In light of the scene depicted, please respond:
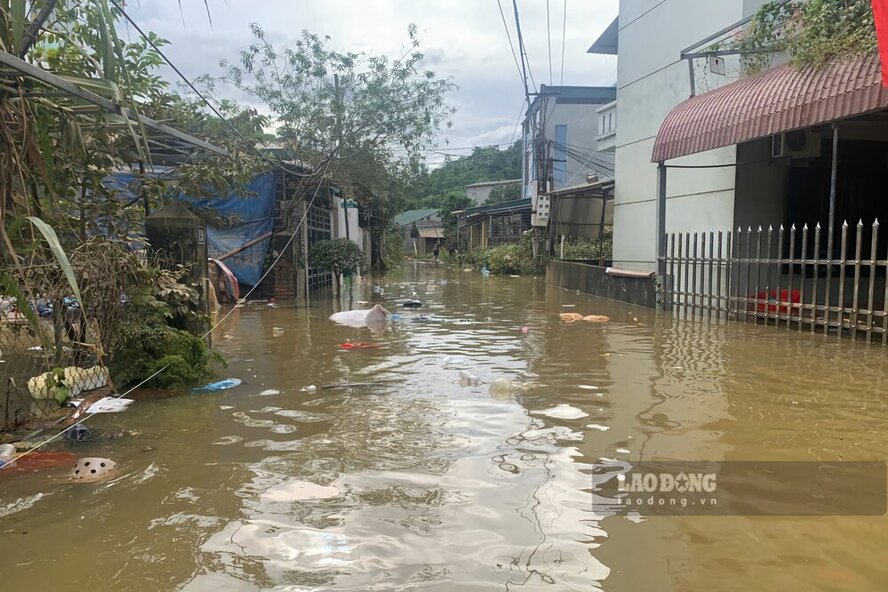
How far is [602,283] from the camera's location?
47.7 ft

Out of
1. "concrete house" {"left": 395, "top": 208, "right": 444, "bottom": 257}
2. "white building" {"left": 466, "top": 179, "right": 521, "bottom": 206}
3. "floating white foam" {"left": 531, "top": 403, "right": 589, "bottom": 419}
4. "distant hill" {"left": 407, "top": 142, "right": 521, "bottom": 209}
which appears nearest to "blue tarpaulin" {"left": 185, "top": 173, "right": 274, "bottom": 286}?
"floating white foam" {"left": 531, "top": 403, "right": 589, "bottom": 419}

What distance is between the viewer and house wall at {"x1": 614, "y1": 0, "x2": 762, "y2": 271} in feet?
34.7

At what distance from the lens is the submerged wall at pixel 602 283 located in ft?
39.5

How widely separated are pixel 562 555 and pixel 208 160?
785 centimetres

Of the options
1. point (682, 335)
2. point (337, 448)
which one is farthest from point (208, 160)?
point (682, 335)

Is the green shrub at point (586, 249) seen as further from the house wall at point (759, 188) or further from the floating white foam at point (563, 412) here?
the floating white foam at point (563, 412)

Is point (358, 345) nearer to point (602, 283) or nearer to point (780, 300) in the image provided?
point (780, 300)

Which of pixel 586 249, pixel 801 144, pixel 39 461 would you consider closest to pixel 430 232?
pixel 586 249

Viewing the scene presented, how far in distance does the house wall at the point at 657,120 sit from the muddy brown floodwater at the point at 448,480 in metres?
4.50

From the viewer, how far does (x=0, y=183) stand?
10.9ft

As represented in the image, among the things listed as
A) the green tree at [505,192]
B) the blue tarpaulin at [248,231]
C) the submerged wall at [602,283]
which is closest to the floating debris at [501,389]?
the submerged wall at [602,283]

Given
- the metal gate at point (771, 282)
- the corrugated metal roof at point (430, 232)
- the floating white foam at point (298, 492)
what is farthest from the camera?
the corrugated metal roof at point (430, 232)

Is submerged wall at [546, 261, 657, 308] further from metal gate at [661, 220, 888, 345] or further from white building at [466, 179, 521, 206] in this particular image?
white building at [466, 179, 521, 206]

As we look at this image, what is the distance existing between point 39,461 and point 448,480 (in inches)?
99.9
